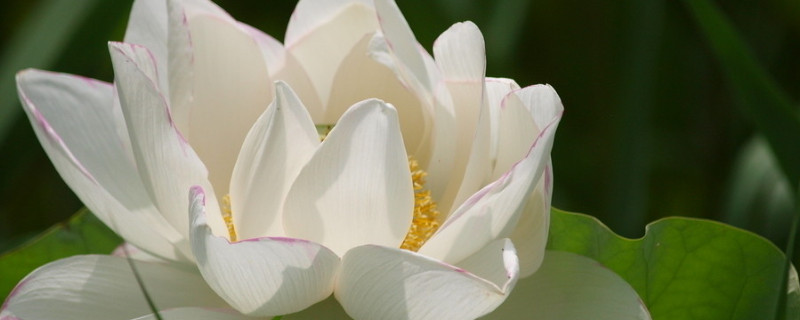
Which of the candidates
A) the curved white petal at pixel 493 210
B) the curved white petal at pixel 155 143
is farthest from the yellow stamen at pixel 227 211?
the curved white petal at pixel 493 210

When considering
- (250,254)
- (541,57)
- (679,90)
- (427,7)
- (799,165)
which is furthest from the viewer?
(541,57)

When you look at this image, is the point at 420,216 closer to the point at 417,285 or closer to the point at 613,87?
the point at 417,285

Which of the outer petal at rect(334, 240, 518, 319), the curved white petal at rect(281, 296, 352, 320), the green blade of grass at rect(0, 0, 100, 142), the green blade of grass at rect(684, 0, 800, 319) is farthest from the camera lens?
the green blade of grass at rect(0, 0, 100, 142)

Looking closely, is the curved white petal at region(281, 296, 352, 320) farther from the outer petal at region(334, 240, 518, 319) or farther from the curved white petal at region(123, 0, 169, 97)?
the curved white petal at region(123, 0, 169, 97)

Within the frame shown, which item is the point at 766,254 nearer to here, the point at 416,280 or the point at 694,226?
the point at 694,226

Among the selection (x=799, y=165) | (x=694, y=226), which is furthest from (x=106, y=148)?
(x=799, y=165)

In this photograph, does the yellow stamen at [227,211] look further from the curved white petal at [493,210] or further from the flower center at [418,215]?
the curved white petal at [493,210]

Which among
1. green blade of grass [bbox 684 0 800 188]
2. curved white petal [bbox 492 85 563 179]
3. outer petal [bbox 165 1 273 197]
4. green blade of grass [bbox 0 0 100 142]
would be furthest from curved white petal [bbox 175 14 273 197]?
green blade of grass [bbox 0 0 100 142]
